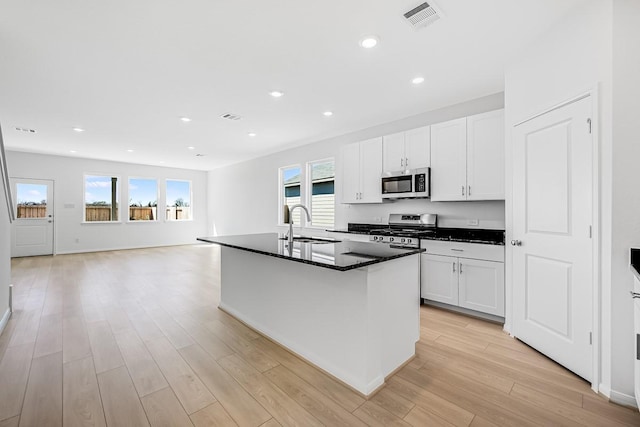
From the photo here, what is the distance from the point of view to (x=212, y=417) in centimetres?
159

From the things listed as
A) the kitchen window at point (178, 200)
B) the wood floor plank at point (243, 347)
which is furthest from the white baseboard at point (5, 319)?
the kitchen window at point (178, 200)

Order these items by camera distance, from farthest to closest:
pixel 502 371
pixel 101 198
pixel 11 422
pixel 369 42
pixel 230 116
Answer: pixel 101 198
pixel 230 116
pixel 369 42
pixel 502 371
pixel 11 422

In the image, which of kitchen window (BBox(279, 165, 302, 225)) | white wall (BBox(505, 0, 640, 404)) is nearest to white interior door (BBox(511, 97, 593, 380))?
white wall (BBox(505, 0, 640, 404))

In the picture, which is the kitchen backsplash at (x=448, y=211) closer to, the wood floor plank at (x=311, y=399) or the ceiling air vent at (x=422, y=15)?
the ceiling air vent at (x=422, y=15)

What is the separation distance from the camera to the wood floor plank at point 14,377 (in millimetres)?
1664

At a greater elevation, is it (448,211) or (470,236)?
(448,211)

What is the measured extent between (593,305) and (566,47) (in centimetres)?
193

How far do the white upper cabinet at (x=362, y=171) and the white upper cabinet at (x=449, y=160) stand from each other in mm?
867

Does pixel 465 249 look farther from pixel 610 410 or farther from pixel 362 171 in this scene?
pixel 362 171

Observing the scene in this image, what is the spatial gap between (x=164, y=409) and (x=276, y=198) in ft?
18.1

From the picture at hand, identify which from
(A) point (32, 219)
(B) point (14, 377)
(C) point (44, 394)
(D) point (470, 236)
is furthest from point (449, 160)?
(A) point (32, 219)

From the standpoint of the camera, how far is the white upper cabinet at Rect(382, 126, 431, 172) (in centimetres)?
376

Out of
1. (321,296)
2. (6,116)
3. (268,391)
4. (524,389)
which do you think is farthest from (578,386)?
(6,116)

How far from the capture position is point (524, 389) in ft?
6.12
